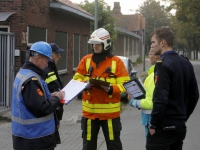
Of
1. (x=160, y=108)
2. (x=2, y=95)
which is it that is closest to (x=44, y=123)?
(x=160, y=108)

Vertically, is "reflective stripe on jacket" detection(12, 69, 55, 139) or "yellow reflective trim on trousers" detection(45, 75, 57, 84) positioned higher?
"yellow reflective trim on trousers" detection(45, 75, 57, 84)

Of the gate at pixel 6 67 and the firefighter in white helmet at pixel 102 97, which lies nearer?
the firefighter in white helmet at pixel 102 97

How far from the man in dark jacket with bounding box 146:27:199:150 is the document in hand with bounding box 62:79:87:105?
1001 mm

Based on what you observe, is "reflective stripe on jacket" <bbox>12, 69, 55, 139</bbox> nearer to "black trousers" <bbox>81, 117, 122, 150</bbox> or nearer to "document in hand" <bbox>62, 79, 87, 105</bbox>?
"document in hand" <bbox>62, 79, 87, 105</bbox>

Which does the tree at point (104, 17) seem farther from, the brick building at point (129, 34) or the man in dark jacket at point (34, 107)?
the man in dark jacket at point (34, 107)

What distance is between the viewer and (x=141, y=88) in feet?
15.6

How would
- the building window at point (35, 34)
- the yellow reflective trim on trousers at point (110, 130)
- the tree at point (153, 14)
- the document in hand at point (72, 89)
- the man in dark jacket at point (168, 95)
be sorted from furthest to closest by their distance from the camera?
the tree at point (153, 14) → the building window at point (35, 34) → the yellow reflective trim on trousers at point (110, 130) → the document in hand at point (72, 89) → the man in dark jacket at point (168, 95)

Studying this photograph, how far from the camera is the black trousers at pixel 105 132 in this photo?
522cm

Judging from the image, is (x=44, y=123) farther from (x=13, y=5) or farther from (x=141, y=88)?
(x=13, y=5)

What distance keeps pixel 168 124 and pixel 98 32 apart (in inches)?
73.5

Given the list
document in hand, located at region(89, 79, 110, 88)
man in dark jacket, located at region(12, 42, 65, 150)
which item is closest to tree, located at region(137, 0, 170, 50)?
document in hand, located at region(89, 79, 110, 88)

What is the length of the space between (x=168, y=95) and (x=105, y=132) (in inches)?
62.4

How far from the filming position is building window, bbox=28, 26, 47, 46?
12.5 metres

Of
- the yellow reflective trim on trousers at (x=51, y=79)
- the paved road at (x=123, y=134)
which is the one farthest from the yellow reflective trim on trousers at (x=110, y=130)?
the paved road at (x=123, y=134)
